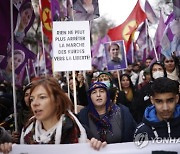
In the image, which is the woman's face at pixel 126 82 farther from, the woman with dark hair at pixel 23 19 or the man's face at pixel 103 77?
the woman with dark hair at pixel 23 19

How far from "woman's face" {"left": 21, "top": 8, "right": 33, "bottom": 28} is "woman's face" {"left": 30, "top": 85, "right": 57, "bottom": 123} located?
141 inches

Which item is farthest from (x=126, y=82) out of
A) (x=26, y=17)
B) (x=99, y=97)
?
(x=99, y=97)

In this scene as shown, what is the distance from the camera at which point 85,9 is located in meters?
6.60

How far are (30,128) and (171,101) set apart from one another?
45.4 inches

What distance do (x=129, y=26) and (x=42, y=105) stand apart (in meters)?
7.41

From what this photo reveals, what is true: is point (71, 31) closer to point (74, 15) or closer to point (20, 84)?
point (74, 15)

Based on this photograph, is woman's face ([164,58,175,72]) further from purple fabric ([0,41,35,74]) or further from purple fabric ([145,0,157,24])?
purple fabric ([145,0,157,24])

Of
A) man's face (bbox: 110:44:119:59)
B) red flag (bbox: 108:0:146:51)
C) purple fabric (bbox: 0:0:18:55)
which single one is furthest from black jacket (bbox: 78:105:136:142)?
red flag (bbox: 108:0:146:51)

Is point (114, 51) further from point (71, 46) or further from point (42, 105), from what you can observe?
point (42, 105)

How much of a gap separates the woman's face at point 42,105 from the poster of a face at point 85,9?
12.0 ft

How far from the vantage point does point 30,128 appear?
3.04 meters

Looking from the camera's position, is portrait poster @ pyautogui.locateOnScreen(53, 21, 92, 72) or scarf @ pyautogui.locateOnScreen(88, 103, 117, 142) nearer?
scarf @ pyautogui.locateOnScreen(88, 103, 117, 142)

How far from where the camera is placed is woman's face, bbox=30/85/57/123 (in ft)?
9.61

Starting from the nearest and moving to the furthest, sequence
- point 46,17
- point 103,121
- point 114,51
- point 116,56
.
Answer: point 103,121 < point 46,17 < point 116,56 < point 114,51
